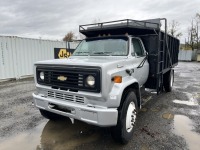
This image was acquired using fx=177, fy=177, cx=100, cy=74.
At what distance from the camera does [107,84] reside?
2.88 meters

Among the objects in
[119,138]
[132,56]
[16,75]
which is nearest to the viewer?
[119,138]

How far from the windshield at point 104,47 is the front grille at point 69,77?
3.97 feet

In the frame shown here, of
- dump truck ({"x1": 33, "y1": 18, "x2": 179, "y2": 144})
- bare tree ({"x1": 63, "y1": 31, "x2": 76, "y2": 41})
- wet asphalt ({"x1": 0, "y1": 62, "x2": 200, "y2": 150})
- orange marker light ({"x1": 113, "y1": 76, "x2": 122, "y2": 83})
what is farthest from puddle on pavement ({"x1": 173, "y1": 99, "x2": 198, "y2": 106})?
bare tree ({"x1": 63, "y1": 31, "x2": 76, "y2": 41})

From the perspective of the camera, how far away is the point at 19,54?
37.1 feet

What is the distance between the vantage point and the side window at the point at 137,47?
433 centimetres

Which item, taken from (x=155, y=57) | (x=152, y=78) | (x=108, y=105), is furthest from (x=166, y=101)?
(x=108, y=105)

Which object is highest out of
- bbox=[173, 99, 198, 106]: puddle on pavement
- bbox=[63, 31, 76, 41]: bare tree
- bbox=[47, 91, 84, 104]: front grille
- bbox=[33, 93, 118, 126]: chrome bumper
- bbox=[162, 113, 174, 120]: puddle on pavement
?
bbox=[63, 31, 76, 41]: bare tree

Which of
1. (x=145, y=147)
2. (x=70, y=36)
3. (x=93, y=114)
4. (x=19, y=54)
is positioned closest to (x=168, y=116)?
(x=145, y=147)

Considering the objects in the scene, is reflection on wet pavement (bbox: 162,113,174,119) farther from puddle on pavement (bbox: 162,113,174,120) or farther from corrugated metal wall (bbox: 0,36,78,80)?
corrugated metal wall (bbox: 0,36,78,80)

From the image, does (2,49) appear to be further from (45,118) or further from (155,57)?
(155,57)

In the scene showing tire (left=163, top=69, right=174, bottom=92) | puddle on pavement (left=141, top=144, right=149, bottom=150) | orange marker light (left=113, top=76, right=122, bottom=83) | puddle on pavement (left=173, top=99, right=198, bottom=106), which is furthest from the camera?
tire (left=163, top=69, right=174, bottom=92)

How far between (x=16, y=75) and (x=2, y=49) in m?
1.79

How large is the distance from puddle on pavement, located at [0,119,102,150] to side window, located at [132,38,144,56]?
2108 millimetres

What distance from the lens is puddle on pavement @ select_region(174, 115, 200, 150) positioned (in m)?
3.49
